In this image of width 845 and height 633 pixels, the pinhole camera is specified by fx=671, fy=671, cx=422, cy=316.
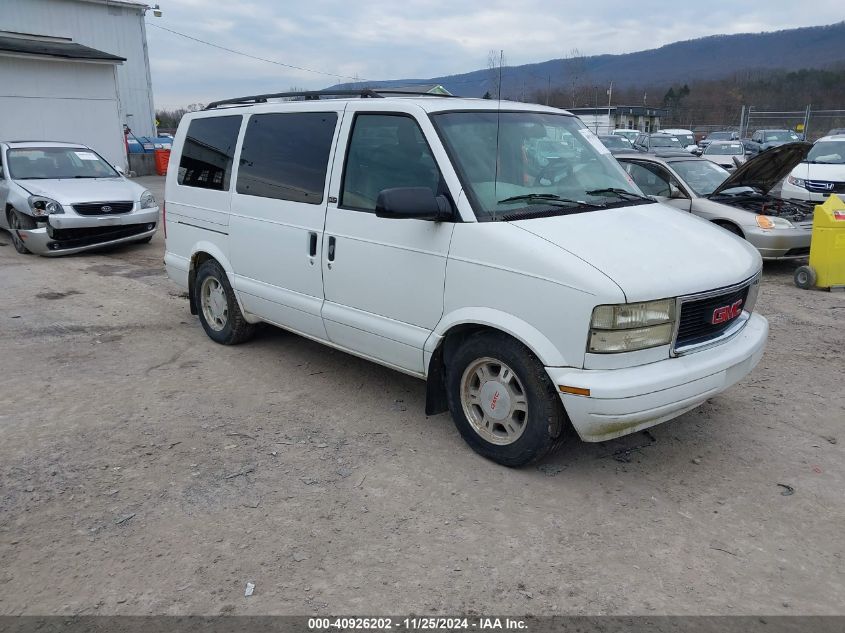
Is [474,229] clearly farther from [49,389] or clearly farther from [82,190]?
[82,190]

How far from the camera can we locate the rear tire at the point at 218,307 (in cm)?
588

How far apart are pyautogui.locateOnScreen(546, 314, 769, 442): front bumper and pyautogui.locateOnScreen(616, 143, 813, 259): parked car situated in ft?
19.2

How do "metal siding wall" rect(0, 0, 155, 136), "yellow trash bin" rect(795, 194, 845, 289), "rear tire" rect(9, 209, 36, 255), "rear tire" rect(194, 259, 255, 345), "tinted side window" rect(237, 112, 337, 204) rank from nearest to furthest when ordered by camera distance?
"tinted side window" rect(237, 112, 337, 204) → "rear tire" rect(194, 259, 255, 345) → "yellow trash bin" rect(795, 194, 845, 289) → "rear tire" rect(9, 209, 36, 255) → "metal siding wall" rect(0, 0, 155, 136)

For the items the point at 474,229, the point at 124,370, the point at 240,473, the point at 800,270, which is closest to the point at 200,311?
the point at 124,370

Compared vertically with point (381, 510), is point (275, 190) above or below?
above

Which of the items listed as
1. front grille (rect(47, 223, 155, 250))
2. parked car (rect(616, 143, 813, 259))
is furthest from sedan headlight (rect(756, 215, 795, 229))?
front grille (rect(47, 223, 155, 250))

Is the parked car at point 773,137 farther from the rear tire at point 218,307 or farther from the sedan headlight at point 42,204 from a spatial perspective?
the rear tire at point 218,307

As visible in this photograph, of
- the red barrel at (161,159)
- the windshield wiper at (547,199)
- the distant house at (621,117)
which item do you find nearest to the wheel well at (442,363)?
the windshield wiper at (547,199)

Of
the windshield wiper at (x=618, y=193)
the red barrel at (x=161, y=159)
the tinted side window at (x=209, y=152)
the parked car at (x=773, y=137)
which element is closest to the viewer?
the windshield wiper at (x=618, y=193)

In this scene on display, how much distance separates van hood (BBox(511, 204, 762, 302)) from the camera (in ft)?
11.2

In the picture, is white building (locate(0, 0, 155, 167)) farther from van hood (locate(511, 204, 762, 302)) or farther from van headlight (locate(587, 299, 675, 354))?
van headlight (locate(587, 299, 675, 354))

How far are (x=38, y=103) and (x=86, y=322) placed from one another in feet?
51.1

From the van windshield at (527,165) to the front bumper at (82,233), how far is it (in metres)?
8.05

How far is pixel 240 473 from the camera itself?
12.8 ft
